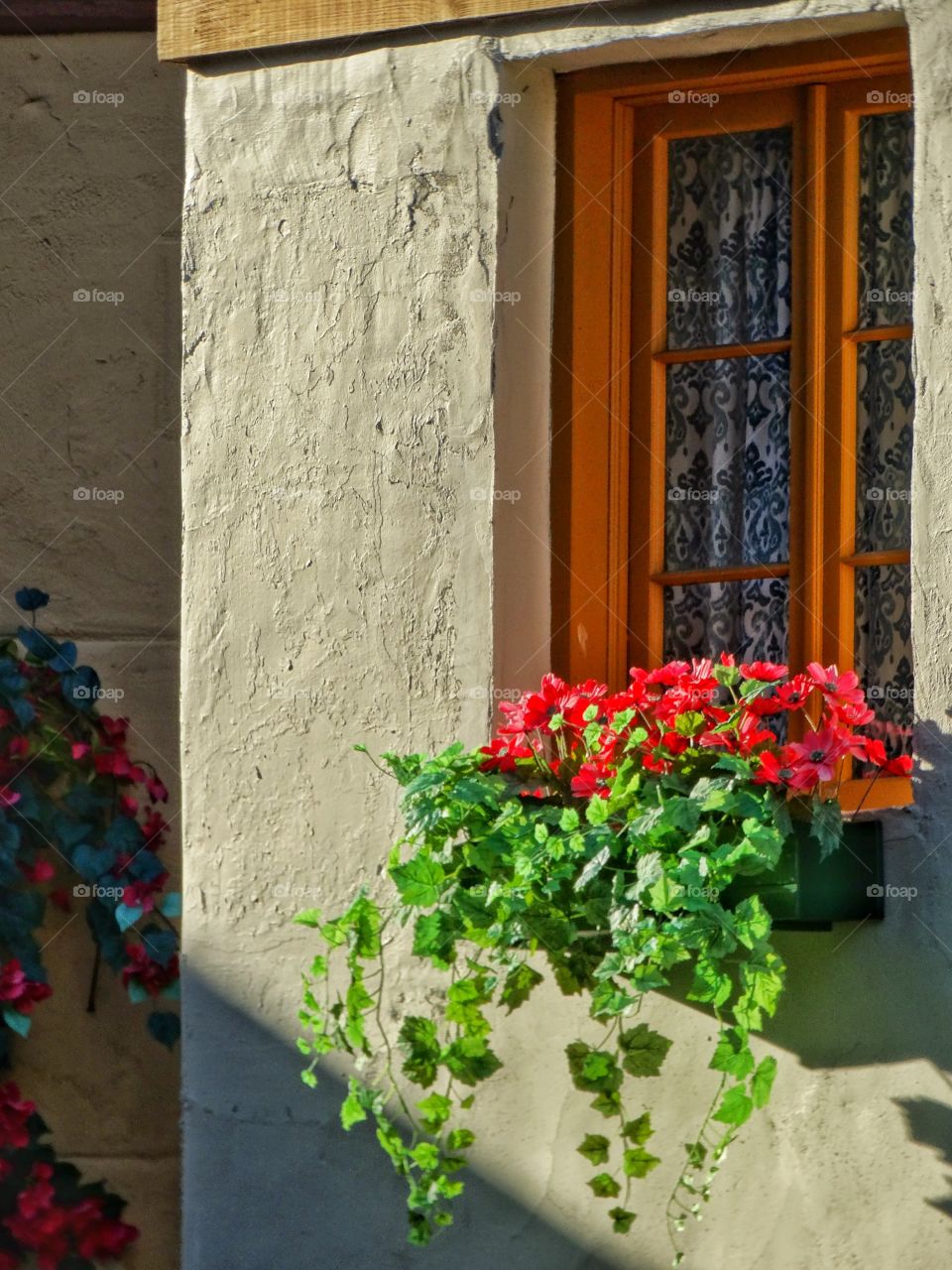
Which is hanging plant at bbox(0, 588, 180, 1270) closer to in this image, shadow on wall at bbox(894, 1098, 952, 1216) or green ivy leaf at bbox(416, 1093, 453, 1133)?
→ green ivy leaf at bbox(416, 1093, 453, 1133)

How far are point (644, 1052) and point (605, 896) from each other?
34 cm

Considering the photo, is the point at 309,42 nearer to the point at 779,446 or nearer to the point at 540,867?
the point at 779,446

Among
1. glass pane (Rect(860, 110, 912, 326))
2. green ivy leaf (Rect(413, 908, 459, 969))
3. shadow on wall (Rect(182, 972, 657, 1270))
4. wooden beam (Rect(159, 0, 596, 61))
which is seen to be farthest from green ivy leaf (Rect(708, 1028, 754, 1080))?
wooden beam (Rect(159, 0, 596, 61))

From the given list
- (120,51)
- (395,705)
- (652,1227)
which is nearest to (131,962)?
(395,705)

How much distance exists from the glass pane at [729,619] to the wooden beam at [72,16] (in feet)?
8.15

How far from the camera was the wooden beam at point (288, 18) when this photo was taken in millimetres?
4254

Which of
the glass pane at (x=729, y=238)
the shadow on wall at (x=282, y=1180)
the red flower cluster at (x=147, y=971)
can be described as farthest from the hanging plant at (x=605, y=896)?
the red flower cluster at (x=147, y=971)

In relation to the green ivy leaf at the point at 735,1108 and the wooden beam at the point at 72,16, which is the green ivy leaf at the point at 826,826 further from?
the wooden beam at the point at 72,16

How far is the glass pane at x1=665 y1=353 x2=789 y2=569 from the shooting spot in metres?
4.32

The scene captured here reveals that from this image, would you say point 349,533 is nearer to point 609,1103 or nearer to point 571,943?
point 571,943

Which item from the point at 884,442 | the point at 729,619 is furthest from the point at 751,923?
the point at 884,442

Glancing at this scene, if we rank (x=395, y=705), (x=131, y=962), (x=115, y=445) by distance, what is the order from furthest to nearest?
1. (x=115, y=445)
2. (x=131, y=962)
3. (x=395, y=705)

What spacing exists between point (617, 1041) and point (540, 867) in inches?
16.5

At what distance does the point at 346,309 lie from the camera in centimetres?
434
